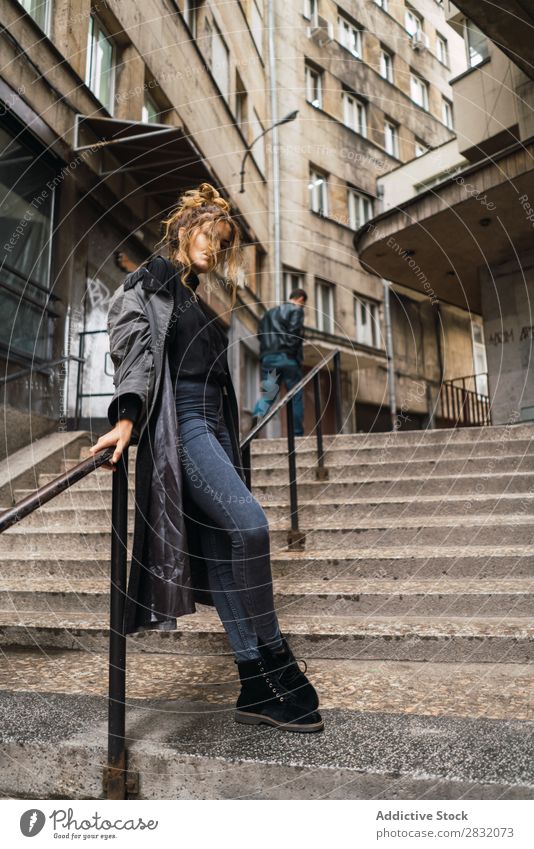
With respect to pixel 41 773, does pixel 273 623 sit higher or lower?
higher

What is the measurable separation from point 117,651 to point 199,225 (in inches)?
54.2

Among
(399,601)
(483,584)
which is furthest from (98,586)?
(483,584)

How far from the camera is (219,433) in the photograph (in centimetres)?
221

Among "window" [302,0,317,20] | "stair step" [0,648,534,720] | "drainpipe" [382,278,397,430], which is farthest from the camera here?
"drainpipe" [382,278,397,430]

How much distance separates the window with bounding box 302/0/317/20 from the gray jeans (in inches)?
601

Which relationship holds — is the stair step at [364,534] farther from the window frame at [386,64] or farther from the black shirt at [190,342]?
the window frame at [386,64]

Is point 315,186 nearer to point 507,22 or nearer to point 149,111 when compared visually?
point 149,111

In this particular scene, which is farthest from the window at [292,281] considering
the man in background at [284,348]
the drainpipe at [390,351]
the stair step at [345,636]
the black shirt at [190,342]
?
the black shirt at [190,342]

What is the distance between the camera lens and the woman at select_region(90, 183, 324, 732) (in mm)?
1936

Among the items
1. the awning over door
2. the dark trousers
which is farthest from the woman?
the awning over door

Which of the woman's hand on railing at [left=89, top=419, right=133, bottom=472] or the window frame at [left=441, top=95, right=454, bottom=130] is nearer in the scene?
the woman's hand on railing at [left=89, top=419, right=133, bottom=472]

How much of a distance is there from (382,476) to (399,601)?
1.88m

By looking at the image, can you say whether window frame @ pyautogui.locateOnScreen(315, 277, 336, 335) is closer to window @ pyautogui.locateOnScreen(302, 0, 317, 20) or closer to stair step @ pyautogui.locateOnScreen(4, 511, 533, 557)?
window @ pyautogui.locateOnScreen(302, 0, 317, 20)
